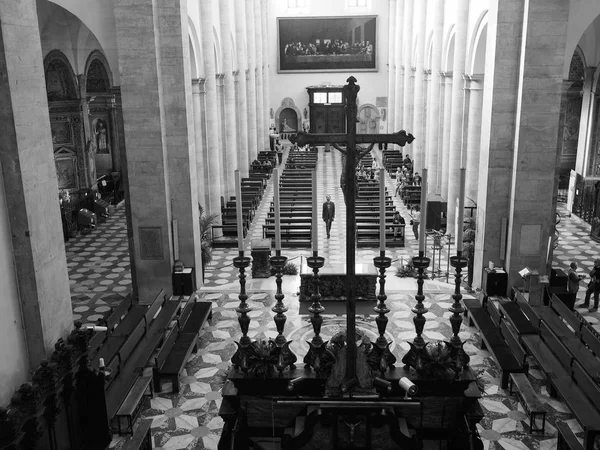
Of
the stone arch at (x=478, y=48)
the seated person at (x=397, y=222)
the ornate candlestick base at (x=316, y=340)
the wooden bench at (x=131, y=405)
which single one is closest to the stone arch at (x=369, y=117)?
the seated person at (x=397, y=222)

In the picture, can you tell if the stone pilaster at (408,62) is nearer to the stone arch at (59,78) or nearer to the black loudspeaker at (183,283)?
the stone arch at (59,78)

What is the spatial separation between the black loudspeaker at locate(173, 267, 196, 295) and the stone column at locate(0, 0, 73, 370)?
672 centimetres

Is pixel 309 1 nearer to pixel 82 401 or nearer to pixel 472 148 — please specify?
pixel 472 148

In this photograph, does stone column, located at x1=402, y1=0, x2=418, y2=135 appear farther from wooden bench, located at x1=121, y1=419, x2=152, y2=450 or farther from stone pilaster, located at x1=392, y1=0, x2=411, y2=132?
wooden bench, located at x1=121, y1=419, x2=152, y2=450

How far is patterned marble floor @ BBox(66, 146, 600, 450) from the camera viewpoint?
9625 mm

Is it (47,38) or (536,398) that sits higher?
(47,38)

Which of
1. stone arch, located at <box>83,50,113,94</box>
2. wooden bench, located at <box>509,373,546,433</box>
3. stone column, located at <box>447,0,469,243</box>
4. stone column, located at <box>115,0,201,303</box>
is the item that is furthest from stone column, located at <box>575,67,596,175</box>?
stone arch, located at <box>83,50,113,94</box>

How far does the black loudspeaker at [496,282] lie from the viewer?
14.4 metres

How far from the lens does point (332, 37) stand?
44500 mm

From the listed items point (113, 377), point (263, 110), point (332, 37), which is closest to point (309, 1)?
point (332, 37)

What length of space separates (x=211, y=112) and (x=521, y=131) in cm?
1130

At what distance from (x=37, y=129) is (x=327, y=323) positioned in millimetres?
7912

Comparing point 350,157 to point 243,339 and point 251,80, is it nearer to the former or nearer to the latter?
point 243,339

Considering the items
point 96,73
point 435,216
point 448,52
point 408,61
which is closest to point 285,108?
point 408,61
